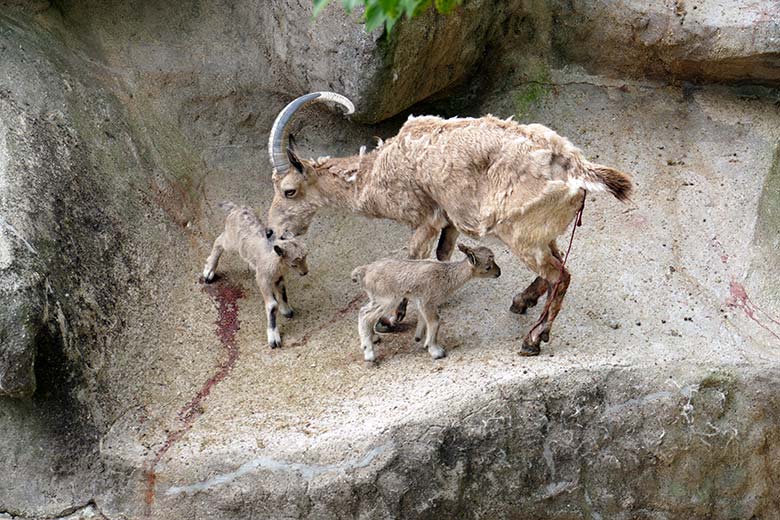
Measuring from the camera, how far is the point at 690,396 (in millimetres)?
7031

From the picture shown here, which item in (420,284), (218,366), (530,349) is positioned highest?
(420,284)

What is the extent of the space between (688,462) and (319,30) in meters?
4.70

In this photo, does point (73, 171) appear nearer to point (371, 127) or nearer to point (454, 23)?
point (371, 127)

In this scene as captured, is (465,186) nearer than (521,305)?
Yes

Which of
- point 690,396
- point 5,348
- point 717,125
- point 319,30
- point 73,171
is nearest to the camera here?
point 5,348

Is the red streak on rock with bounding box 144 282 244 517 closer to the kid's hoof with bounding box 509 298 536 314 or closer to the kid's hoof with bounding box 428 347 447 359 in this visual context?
the kid's hoof with bounding box 428 347 447 359

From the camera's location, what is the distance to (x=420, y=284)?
765 centimetres

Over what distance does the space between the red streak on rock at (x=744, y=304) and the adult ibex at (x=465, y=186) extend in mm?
1562

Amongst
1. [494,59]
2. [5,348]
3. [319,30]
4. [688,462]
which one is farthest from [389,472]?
[494,59]

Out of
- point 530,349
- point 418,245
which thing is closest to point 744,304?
point 530,349

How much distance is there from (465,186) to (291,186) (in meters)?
1.67

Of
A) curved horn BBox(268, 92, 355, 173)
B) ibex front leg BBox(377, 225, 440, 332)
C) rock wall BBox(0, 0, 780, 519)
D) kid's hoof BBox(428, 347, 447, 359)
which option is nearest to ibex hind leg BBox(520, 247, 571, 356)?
rock wall BBox(0, 0, 780, 519)

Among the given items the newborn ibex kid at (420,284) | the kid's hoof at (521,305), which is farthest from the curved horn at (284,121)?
the kid's hoof at (521,305)

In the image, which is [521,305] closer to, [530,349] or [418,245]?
[530,349]
